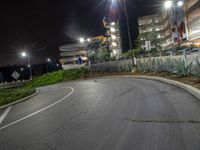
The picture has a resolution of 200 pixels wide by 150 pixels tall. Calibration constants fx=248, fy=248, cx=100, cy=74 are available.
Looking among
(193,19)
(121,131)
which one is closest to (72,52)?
(193,19)

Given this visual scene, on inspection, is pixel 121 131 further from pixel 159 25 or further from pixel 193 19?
pixel 159 25

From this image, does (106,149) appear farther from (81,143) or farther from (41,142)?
(41,142)

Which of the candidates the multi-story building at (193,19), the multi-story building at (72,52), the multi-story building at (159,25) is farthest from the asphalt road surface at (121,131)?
the multi-story building at (72,52)

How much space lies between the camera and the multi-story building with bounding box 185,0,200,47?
67.1 meters

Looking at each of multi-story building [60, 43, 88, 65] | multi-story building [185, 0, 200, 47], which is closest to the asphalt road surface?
multi-story building [185, 0, 200, 47]

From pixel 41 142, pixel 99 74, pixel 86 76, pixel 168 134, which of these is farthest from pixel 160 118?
pixel 86 76

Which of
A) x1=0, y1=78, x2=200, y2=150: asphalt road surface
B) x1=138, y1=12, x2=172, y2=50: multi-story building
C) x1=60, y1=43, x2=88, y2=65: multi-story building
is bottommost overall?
x1=0, y1=78, x2=200, y2=150: asphalt road surface

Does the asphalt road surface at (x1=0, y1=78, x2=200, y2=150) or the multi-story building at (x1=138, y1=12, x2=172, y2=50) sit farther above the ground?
the multi-story building at (x1=138, y1=12, x2=172, y2=50)

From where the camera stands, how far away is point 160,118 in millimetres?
6996

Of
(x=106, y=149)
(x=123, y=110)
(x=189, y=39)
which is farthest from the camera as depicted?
(x=189, y=39)

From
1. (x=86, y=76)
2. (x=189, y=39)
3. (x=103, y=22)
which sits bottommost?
(x=86, y=76)

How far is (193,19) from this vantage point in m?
70.6

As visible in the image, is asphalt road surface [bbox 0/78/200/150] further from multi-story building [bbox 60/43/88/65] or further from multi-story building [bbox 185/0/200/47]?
multi-story building [bbox 60/43/88/65]

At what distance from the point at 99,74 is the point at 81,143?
34.0 m
